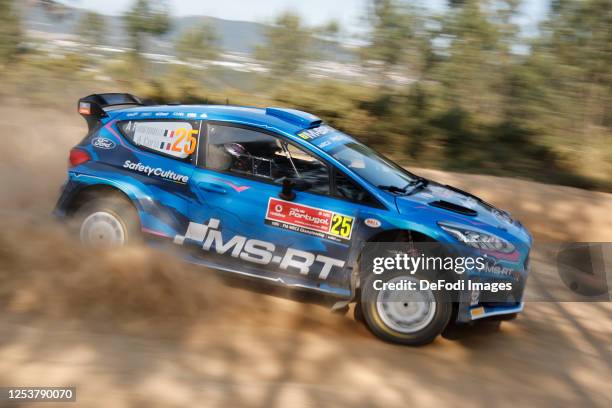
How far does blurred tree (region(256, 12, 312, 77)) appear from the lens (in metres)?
14.0

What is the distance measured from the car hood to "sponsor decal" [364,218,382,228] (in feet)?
0.70

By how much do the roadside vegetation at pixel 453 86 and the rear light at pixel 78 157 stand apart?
272 inches

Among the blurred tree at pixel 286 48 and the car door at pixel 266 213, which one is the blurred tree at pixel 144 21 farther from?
the car door at pixel 266 213

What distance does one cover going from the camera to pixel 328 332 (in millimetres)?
5172

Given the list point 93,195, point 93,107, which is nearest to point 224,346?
point 93,195

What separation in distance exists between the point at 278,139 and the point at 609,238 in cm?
588

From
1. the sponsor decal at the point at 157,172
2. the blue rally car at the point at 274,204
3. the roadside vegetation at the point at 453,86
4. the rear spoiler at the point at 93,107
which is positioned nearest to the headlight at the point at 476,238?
the blue rally car at the point at 274,204

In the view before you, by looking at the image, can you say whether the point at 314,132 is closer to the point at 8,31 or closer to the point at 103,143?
the point at 103,143

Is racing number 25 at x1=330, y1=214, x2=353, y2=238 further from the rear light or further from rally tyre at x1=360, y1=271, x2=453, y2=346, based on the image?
the rear light

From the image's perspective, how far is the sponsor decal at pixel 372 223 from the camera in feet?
16.3

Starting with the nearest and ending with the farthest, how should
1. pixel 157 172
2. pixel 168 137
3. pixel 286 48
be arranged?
pixel 157 172 → pixel 168 137 → pixel 286 48

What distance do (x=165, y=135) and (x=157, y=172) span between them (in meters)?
0.38

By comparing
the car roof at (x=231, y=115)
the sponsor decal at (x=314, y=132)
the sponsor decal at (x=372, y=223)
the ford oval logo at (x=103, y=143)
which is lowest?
the sponsor decal at (x=372, y=223)

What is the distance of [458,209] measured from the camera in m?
5.23
